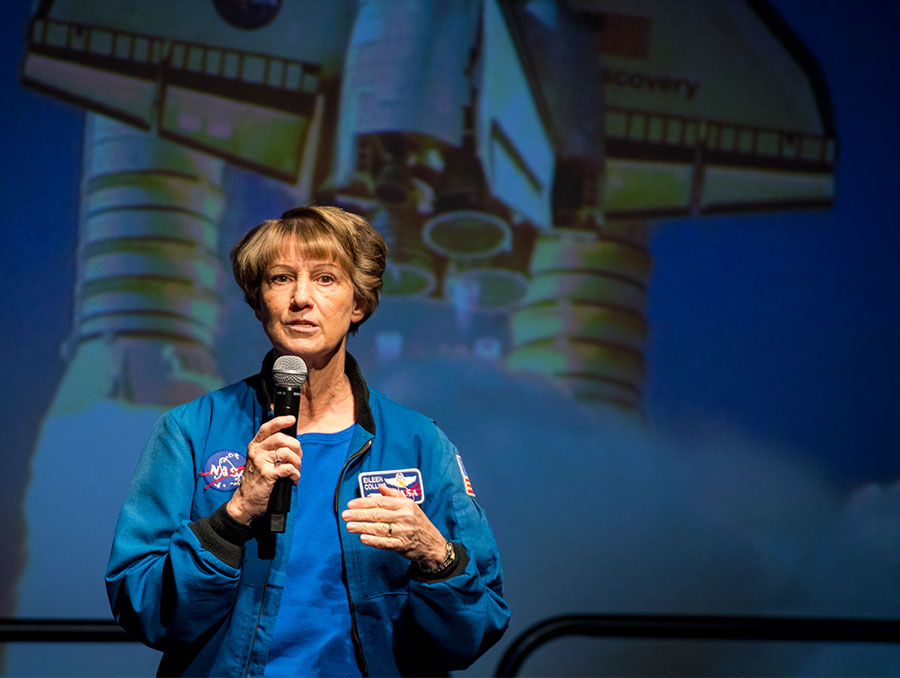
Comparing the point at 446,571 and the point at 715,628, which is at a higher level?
the point at 446,571

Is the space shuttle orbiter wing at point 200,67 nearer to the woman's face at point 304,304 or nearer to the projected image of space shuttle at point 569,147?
the projected image of space shuttle at point 569,147

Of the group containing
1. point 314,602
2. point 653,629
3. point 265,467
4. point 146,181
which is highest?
point 146,181

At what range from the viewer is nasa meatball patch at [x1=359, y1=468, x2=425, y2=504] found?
1.56m

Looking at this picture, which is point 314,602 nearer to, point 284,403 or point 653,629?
point 284,403

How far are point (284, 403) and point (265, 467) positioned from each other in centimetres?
13

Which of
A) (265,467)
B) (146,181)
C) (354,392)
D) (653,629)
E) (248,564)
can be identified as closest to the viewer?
(265,467)

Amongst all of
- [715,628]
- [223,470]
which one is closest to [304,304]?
[223,470]

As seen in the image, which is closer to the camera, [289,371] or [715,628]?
[289,371]

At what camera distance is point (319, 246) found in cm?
164

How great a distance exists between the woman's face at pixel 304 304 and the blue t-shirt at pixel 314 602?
24 cm

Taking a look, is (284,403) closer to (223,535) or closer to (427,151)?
(223,535)

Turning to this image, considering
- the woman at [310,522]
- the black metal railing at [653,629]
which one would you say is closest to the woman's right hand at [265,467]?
the woman at [310,522]

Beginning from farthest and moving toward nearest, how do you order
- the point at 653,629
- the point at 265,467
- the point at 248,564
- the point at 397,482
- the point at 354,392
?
the point at 653,629, the point at 354,392, the point at 397,482, the point at 248,564, the point at 265,467

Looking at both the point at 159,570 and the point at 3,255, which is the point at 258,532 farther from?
the point at 3,255
